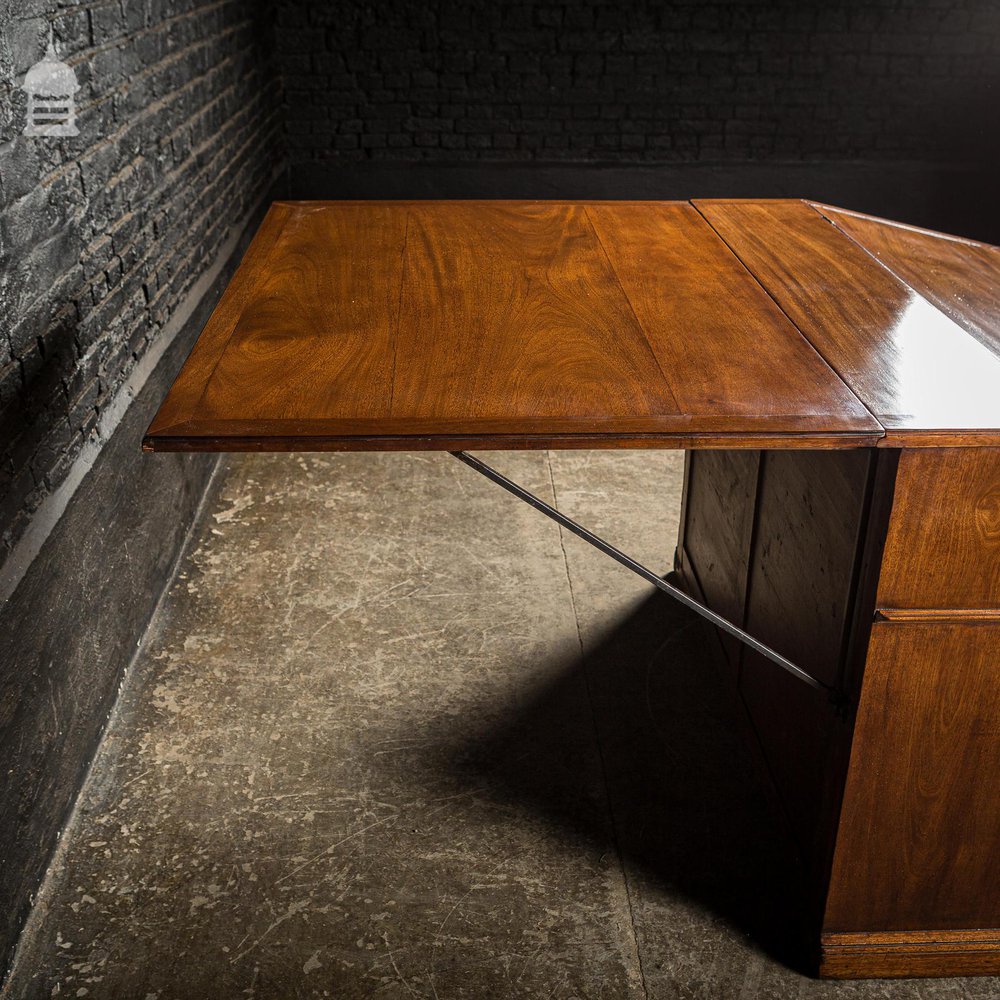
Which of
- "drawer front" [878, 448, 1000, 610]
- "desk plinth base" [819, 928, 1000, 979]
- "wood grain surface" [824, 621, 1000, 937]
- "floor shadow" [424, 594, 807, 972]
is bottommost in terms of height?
"floor shadow" [424, 594, 807, 972]

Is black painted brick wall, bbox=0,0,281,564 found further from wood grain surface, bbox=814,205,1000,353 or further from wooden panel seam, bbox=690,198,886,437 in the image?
wood grain surface, bbox=814,205,1000,353

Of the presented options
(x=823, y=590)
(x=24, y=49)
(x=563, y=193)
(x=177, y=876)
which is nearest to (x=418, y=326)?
(x=823, y=590)

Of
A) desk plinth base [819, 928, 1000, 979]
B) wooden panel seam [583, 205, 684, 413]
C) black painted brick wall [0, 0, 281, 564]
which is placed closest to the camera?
wooden panel seam [583, 205, 684, 413]

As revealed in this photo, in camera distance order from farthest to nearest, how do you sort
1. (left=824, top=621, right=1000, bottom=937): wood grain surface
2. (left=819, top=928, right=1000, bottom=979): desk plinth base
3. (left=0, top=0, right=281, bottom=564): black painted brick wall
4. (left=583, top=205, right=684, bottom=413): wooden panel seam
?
(left=0, top=0, right=281, bottom=564): black painted brick wall
(left=819, top=928, right=1000, bottom=979): desk plinth base
(left=824, top=621, right=1000, bottom=937): wood grain surface
(left=583, top=205, right=684, bottom=413): wooden panel seam

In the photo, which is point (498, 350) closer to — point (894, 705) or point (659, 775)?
point (894, 705)

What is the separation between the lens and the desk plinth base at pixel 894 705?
61.0 inches

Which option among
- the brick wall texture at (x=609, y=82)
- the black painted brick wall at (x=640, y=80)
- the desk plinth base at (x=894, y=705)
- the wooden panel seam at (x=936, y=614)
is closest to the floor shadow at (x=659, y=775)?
the desk plinth base at (x=894, y=705)

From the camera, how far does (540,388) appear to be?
4.93 feet

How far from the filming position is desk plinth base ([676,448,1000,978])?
61.0 inches

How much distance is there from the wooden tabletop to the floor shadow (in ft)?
3.31

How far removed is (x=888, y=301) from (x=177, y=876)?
172cm

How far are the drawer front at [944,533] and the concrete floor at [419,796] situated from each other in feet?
2.43

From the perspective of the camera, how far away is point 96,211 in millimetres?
2434

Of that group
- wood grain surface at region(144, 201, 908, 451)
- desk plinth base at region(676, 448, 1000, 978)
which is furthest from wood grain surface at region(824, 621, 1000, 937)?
wood grain surface at region(144, 201, 908, 451)
